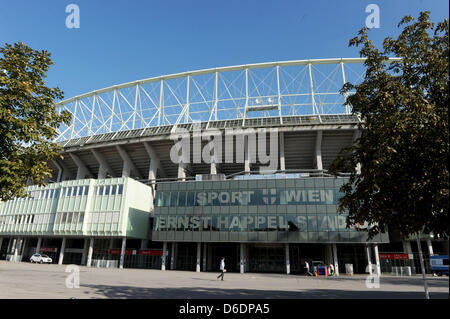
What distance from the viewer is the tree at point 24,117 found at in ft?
31.1

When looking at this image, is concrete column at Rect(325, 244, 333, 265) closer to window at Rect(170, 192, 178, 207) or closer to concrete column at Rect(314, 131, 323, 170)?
concrete column at Rect(314, 131, 323, 170)

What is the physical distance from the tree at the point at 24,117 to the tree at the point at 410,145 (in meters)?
10.8

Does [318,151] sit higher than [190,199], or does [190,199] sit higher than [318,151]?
[318,151]

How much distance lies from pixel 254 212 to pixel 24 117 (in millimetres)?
30461

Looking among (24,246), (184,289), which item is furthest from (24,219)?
(184,289)

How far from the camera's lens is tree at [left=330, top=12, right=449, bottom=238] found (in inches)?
316

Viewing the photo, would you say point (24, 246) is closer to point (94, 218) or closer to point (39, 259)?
point (39, 259)

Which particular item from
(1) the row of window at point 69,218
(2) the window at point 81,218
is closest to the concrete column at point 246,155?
(2) the window at point 81,218

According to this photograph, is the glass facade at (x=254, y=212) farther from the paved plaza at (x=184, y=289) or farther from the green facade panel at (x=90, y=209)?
the paved plaza at (x=184, y=289)

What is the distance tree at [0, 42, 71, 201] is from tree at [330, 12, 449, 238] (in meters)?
10.8

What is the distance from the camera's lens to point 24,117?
10367mm

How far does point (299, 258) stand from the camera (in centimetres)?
3938
